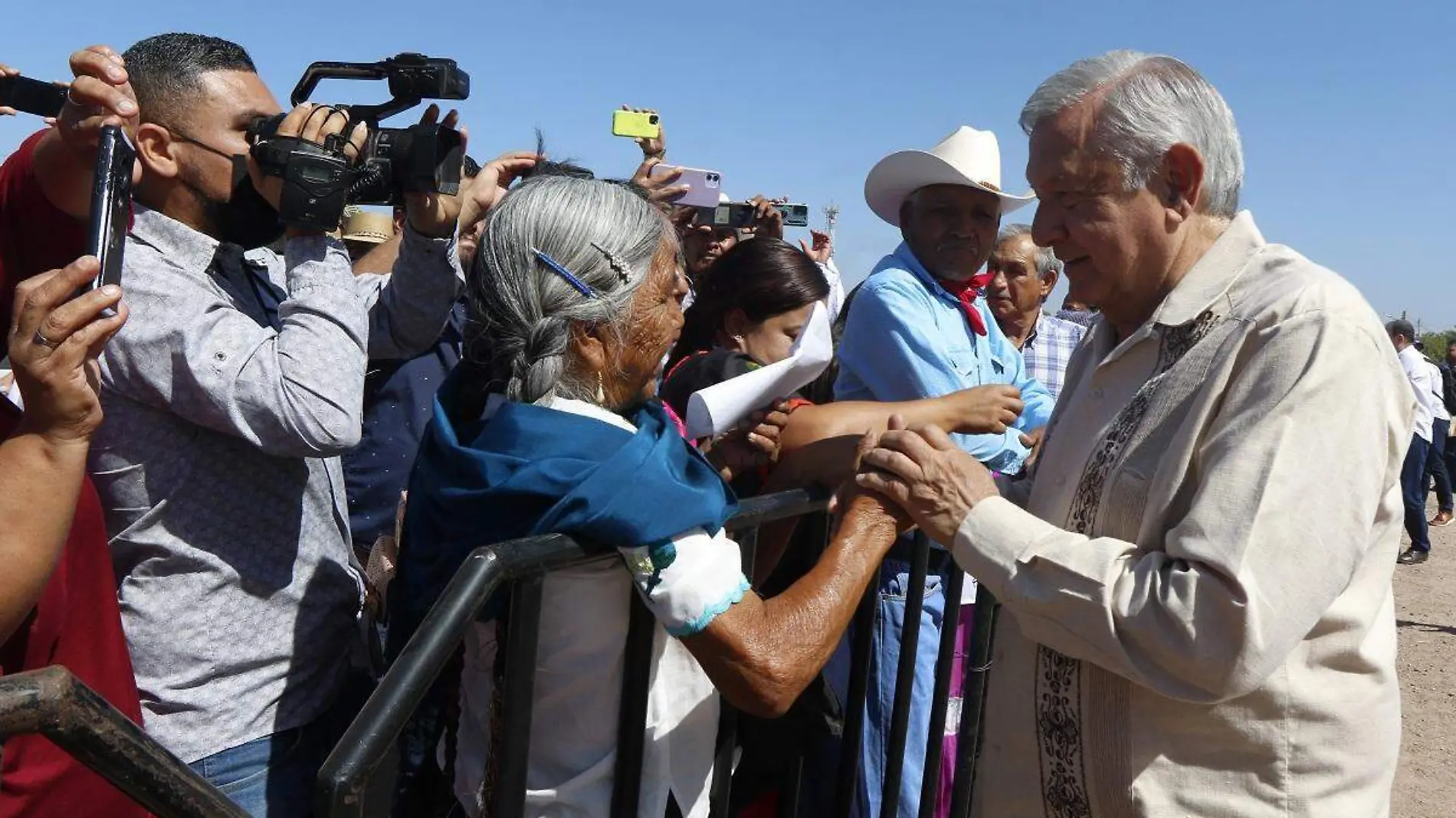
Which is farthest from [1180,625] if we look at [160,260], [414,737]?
[160,260]

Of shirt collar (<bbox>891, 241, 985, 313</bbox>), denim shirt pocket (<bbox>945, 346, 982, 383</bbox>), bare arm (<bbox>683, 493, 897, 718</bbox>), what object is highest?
shirt collar (<bbox>891, 241, 985, 313</bbox>)

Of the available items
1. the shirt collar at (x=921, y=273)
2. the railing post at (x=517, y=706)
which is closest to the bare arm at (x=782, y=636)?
the railing post at (x=517, y=706)

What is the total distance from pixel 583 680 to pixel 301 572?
61 centimetres

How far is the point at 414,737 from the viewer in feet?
5.92

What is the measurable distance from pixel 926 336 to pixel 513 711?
1958mm

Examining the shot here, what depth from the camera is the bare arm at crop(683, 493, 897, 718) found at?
1.61 meters

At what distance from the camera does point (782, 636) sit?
5.47 feet

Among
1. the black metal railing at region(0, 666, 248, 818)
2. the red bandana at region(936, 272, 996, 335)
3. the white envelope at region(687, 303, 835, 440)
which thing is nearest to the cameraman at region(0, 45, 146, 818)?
the black metal railing at region(0, 666, 248, 818)

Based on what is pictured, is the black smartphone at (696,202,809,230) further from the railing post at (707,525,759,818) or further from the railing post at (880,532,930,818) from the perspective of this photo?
the railing post at (707,525,759,818)

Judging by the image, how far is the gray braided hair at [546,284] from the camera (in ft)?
5.78

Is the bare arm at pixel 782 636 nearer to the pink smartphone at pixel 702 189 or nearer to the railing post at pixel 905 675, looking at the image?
the railing post at pixel 905 675

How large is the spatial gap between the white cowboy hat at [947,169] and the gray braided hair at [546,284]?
196 cm

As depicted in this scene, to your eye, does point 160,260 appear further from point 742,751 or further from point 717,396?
point 742,751

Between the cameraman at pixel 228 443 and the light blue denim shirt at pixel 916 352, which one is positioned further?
the light blue denim shirt at pixel 916 352
